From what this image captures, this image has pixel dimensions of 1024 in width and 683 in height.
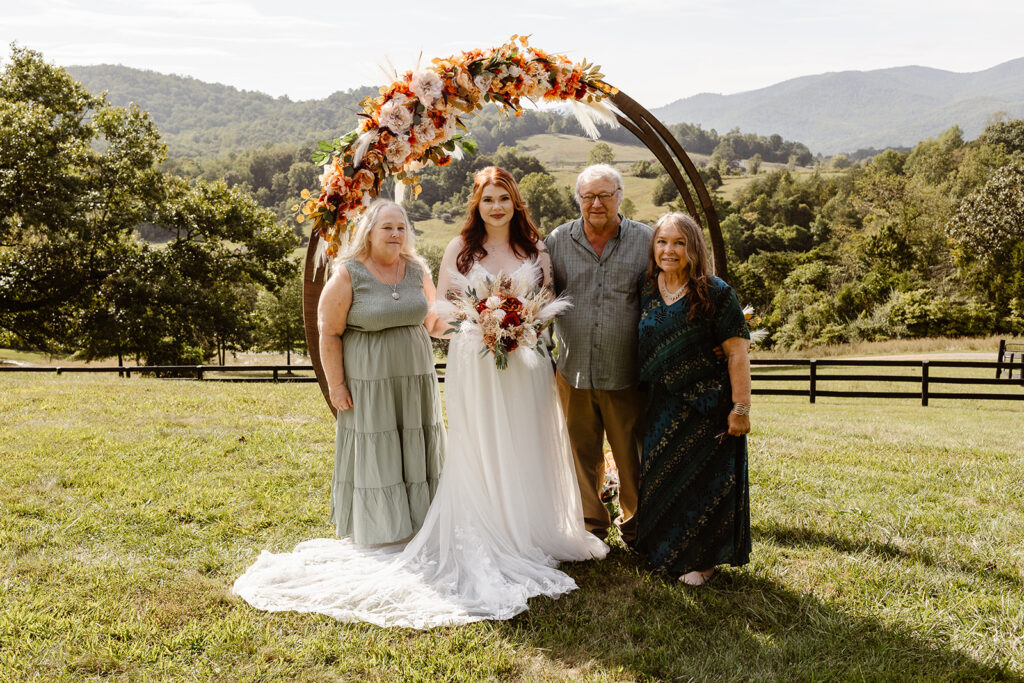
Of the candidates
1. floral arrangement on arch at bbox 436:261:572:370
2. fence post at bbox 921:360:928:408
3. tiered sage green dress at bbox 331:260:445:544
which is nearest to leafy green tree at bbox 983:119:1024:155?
fence post at bbox 921:360:928:408

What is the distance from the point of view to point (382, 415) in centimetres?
455

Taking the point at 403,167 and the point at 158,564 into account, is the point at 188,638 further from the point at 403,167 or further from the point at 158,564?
the point at 403,167

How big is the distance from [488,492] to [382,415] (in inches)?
33.9

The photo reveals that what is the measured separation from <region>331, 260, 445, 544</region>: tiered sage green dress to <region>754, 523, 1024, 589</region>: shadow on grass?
2562 millimetres

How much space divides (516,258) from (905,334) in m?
37.9

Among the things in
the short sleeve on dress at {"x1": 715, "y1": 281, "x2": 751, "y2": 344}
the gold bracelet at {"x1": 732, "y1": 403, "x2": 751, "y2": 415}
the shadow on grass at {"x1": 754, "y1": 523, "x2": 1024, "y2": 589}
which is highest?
the short sleeve on dress at {"x1": 715, "y1": 281, "x2": 751, "y2": 344}

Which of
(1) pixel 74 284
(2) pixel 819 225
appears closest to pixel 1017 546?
(1) pixel 74 284

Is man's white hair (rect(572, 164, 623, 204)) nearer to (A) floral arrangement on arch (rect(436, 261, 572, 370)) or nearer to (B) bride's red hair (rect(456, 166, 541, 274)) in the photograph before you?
(B) bride's red hair (rect(456, 166, 541, 274))

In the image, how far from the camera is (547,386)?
462cm

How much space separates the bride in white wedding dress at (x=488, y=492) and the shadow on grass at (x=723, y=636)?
319 millimetres

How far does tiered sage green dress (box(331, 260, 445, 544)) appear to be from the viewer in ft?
14.8

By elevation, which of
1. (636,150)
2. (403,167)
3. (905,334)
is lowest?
(905,334)

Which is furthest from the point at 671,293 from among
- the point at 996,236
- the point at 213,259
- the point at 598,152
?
the point at 996,236

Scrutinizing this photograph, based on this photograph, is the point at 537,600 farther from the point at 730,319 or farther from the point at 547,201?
the point at 547,201
